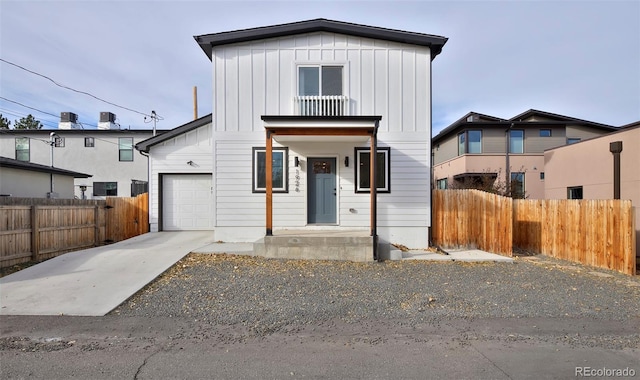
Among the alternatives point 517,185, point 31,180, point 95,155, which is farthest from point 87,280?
point 517,185

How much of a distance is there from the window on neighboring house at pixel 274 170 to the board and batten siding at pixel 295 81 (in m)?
0.82

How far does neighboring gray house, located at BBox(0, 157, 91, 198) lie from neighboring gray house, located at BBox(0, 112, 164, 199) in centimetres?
502

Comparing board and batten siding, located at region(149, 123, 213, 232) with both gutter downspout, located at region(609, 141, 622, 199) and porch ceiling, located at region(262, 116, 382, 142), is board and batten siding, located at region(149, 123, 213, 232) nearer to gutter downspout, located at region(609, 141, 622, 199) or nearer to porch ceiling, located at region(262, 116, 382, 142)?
porch ceiling, located at region(262, 116, 382, 142)

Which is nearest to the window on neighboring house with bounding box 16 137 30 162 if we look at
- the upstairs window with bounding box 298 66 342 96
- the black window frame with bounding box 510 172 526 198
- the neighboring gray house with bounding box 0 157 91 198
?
the neighboring gray house with bounding box 0 157 91 198

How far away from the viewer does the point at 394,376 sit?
3367 millimetres

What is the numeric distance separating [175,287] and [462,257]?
7.04 meters

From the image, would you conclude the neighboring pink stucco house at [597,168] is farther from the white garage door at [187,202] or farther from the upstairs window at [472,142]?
the white garage door at [187,202]

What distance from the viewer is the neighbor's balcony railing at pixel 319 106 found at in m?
10.3

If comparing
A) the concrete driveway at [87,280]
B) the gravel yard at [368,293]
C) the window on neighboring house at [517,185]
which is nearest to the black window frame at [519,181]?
the window on neighboring house at [517,185]

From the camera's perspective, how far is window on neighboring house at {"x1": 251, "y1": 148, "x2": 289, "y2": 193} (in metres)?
10.4

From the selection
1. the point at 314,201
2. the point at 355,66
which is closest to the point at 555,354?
the point at 314,201

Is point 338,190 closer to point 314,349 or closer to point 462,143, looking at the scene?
point 314,349

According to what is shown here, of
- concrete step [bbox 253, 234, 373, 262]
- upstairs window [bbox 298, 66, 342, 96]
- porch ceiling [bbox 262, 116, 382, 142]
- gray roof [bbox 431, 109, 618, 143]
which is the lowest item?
concrete step [bbox 253, 234, 373, 262]

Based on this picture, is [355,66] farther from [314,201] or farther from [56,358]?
[56,358]
